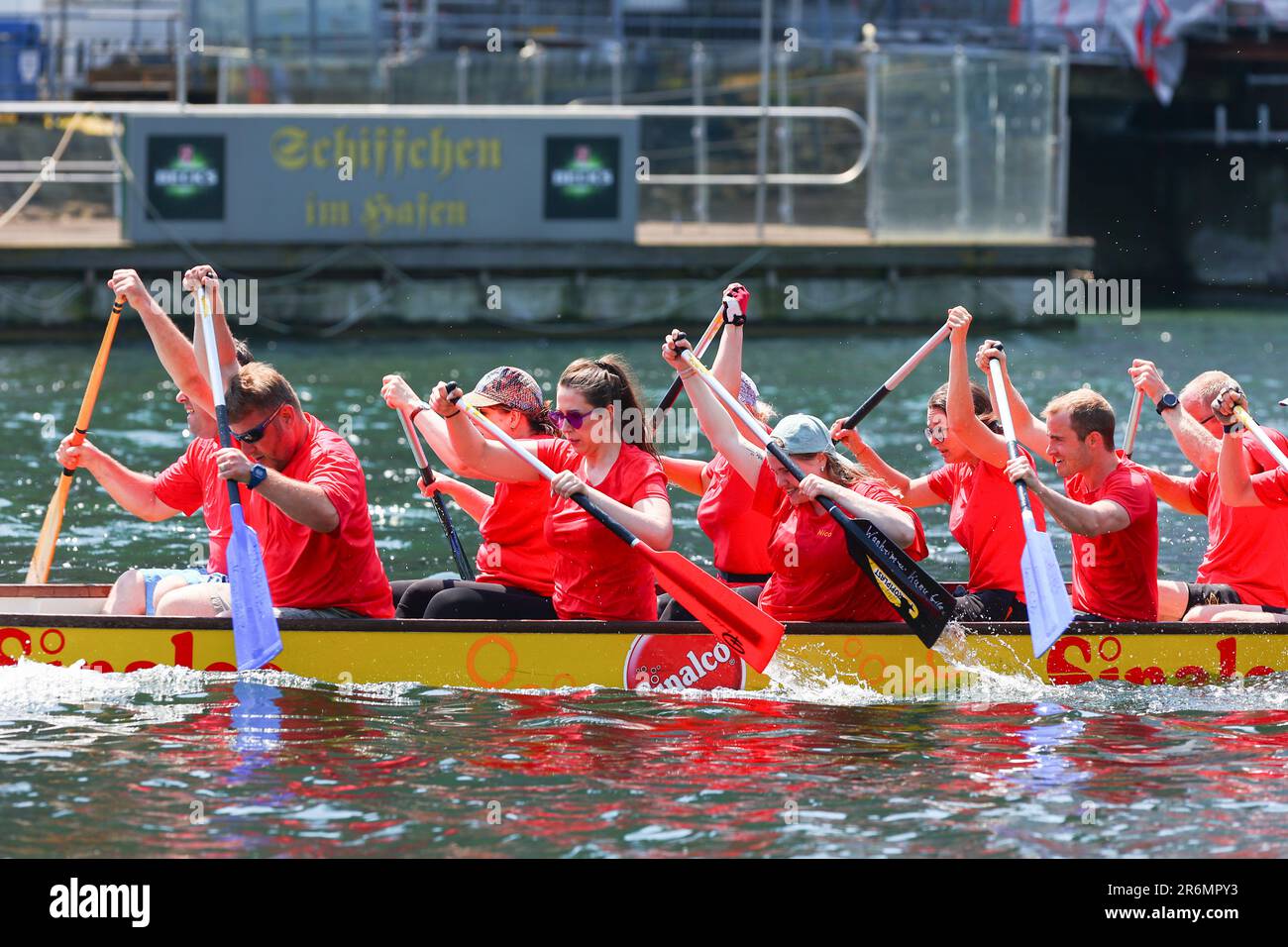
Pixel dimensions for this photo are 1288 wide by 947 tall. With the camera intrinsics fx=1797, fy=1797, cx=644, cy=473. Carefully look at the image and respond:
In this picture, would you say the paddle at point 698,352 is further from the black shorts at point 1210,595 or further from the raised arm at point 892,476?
the black shorts at point 1210,595

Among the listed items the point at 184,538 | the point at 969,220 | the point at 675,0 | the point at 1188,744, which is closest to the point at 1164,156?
the point at 675,0

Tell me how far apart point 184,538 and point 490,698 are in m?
4.96

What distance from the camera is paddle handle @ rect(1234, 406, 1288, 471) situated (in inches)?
326

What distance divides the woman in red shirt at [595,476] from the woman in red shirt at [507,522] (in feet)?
0.43

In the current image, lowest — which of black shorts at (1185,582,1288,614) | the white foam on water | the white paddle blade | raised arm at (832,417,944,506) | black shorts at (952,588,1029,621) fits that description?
the white foam on water

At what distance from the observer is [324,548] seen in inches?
309

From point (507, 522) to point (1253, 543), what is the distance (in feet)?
12.1

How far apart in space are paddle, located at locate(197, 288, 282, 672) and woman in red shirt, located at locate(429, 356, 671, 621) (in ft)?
3.07

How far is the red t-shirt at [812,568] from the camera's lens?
25.9ft

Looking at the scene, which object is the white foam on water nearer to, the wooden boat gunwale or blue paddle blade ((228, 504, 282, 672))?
the wooden boat gunwale

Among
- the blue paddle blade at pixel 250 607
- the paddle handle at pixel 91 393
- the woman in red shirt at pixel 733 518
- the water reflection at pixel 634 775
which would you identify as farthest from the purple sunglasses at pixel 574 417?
the paddle handle at pixel 91 393

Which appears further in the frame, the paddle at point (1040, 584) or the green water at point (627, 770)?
the paddle at point (1040, 584)

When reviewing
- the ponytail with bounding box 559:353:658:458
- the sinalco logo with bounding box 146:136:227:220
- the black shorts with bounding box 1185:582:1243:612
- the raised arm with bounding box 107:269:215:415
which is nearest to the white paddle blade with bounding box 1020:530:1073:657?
the black shorts with bounding box 1185:582:1243:612

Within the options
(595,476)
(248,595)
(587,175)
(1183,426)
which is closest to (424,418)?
(595,476)
